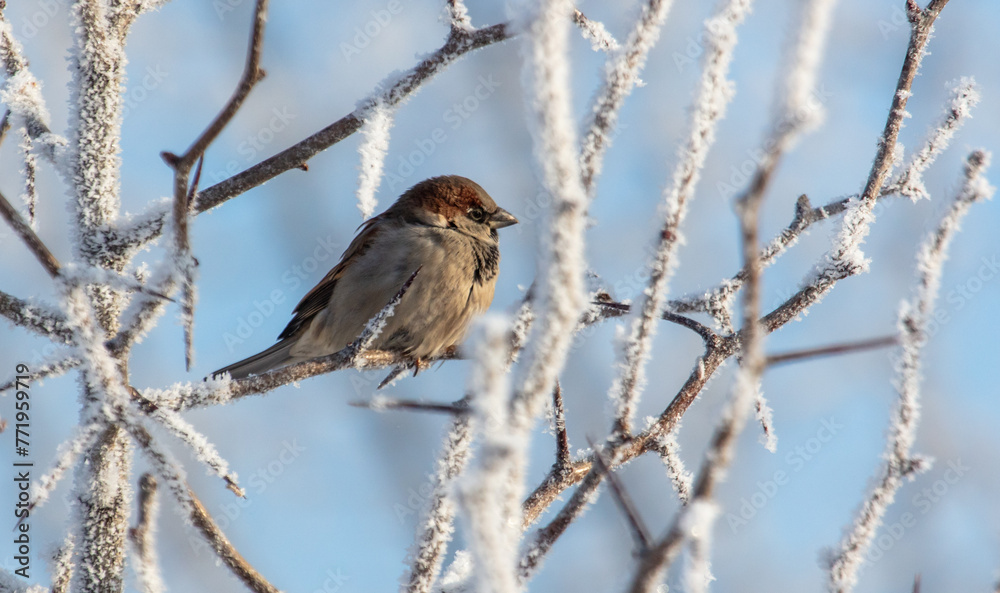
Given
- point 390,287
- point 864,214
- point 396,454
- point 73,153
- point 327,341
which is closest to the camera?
point 73,153

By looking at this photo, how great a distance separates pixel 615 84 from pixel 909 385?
0.59 m

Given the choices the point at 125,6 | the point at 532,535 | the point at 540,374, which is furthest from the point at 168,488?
the point at 125,6

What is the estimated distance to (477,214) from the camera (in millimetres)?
4656

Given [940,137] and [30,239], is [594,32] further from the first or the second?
[30,239]

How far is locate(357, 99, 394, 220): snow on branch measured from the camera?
2279 mm

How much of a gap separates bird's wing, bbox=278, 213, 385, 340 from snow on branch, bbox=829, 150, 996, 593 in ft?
11.8

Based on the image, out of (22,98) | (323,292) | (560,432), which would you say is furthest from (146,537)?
(323,292)

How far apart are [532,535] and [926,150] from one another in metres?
1.56

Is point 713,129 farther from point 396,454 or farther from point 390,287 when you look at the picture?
point 396,454

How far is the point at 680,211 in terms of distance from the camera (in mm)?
1052

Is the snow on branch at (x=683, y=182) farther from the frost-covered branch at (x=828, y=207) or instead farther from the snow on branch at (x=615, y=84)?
the frost-covered branch at (x=828, y=207)

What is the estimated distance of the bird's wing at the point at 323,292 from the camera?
4.50 m

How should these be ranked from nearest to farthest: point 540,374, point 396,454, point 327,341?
point 540,374 < point 327,341 < point 396,454

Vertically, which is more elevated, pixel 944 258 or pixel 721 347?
pixel 721 347
